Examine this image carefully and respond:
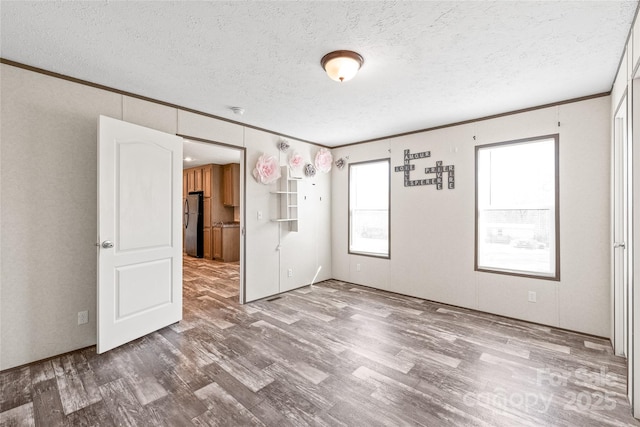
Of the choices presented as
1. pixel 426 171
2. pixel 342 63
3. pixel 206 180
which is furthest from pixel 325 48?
pixel 206 180

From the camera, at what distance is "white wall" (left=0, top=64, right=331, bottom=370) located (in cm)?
234

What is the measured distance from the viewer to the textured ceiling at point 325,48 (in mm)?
1765

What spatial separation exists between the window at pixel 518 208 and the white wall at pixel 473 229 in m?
0.09

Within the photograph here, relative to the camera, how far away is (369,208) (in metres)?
5.03

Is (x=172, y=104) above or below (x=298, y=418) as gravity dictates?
above

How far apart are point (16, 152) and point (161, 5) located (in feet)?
5.99

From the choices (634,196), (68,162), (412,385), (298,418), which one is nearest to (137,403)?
(298,418)

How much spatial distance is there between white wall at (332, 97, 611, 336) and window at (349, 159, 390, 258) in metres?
0.14

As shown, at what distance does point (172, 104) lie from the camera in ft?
10.8

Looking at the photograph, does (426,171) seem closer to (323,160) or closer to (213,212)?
(323,160)

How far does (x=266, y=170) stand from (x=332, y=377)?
287 cm

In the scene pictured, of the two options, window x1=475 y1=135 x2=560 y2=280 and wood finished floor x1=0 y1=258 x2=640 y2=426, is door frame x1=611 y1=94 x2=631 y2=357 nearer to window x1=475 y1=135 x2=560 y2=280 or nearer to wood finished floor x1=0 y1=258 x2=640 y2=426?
wood finished floor x1=0 y1=258 x2=640 y2=426

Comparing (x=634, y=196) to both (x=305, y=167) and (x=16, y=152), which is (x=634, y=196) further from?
(x=16, y=152)

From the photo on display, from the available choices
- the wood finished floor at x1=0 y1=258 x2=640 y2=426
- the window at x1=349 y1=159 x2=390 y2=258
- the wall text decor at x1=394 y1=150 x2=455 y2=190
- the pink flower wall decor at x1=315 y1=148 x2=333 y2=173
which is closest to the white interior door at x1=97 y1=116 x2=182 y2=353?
the wood finished floor at x1=0 y1=258 x2=640 y2=426
